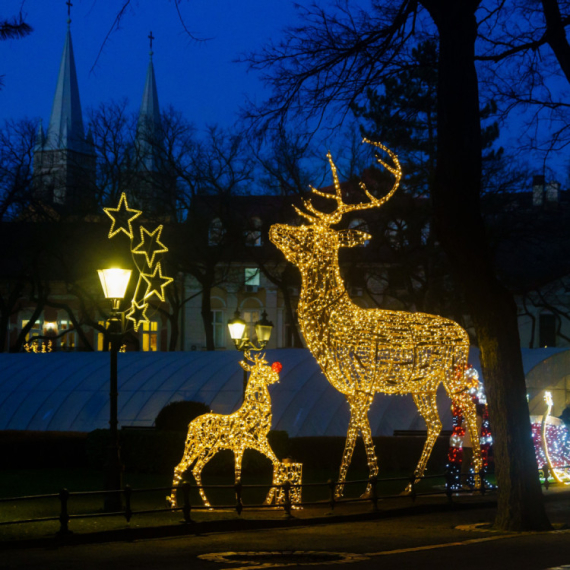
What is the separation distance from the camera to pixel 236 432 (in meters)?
14.6

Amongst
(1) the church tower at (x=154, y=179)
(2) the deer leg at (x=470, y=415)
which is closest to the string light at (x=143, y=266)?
(2) the deer leg at (x=470, y=415)

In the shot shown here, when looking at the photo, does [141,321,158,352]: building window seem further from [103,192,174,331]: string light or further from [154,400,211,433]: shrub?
[154,400,211,433]: shrub

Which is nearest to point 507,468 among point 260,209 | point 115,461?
point 115,461

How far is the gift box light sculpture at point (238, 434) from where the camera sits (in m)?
14.2

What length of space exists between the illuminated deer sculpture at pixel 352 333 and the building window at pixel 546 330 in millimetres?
41202

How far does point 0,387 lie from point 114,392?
19307 millimetres

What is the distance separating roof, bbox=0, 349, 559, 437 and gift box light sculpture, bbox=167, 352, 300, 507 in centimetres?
996

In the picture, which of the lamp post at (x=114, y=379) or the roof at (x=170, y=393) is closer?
the lamp post at (x=114, y=379)

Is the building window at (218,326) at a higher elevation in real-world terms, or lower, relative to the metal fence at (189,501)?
higher

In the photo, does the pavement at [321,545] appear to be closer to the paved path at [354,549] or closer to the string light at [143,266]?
the paved path at [354,549]

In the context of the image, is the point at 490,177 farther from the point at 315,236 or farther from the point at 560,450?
the point at 315,236

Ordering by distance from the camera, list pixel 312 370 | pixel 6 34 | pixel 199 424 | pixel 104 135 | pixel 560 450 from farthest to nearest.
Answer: pixel 104 135 → pixel 312 370 → pixel 560 450 → pixel 199 424 → pixel 6 34

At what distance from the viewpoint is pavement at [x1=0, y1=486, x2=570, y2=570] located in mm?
10078

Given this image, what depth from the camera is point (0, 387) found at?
32.0 metres
